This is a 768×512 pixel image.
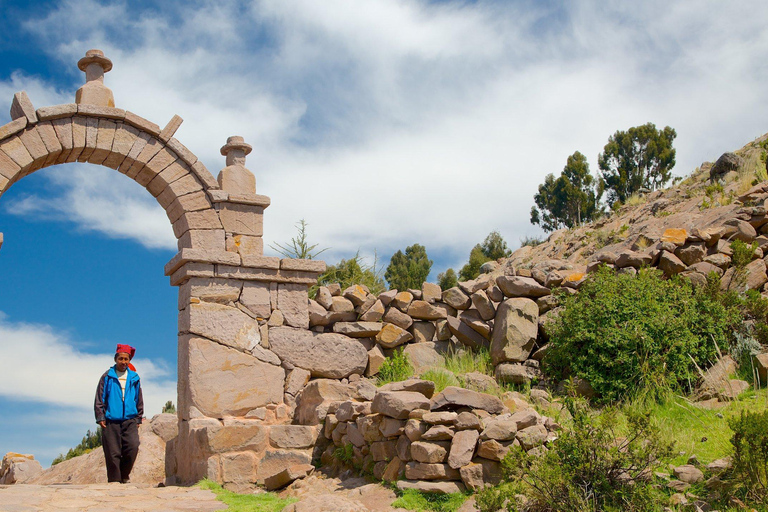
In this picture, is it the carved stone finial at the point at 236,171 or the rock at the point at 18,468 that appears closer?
the carved stone finial at the point at 236,171

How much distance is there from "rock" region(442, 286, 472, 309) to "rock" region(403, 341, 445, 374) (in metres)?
0.63

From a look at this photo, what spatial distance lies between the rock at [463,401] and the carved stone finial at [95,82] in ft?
16.9

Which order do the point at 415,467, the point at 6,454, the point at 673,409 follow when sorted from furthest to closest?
the point at 6,454
the point at 673,409
the point at 415,467

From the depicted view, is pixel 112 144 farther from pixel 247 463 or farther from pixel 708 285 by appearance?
pixel 708 285

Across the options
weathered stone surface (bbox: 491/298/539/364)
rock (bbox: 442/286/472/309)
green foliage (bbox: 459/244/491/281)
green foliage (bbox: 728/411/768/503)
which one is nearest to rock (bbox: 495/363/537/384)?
weathered stone surface (bbox: 491/298/539/364)

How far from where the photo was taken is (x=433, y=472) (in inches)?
210

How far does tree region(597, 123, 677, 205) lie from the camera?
2677cm

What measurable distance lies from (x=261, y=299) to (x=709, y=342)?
518cm

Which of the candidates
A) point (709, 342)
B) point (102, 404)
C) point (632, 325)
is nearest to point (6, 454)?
point (102, 404)

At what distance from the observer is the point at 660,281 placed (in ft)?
26.7

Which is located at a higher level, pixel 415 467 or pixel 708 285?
pixel 708 285

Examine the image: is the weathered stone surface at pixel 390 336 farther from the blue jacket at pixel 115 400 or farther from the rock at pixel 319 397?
the blue jacket at pixel 115 400

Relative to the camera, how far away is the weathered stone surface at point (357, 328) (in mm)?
A: 8516

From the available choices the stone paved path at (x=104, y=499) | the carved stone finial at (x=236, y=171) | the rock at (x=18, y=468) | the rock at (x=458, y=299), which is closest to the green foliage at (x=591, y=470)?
the stone paved path at (x=104, y=499)
